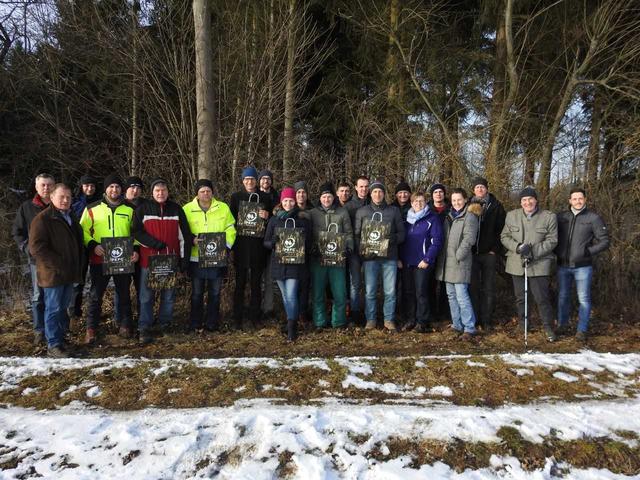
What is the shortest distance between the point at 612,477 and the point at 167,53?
8941 millimetres

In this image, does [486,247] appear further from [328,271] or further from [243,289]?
[243,289]

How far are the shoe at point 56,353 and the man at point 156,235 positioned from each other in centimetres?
94

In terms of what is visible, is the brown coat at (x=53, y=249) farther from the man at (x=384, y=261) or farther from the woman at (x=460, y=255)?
the woman at (x=460, y=255)

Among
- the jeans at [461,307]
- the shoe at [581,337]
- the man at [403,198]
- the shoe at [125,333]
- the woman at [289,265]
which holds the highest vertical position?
the man at [403,198]

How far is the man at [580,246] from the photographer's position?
6207 mm

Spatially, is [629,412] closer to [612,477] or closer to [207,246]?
[612,477]

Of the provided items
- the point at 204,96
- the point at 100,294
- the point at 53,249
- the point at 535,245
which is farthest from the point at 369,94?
the point at 53,249

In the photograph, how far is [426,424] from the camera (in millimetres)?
3598

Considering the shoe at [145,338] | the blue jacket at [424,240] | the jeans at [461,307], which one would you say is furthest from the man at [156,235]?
the jeans at [461,307]

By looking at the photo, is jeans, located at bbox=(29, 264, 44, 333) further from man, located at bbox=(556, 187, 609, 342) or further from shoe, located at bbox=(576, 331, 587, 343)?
shoe, located at bbox=(576, 331, 587, 343)

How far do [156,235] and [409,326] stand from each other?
3997 mm

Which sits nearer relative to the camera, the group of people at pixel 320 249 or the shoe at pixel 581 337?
the group of people at pixel 320 249

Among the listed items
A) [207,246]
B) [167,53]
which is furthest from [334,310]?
[167,53]

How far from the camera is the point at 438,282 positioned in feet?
23.4
